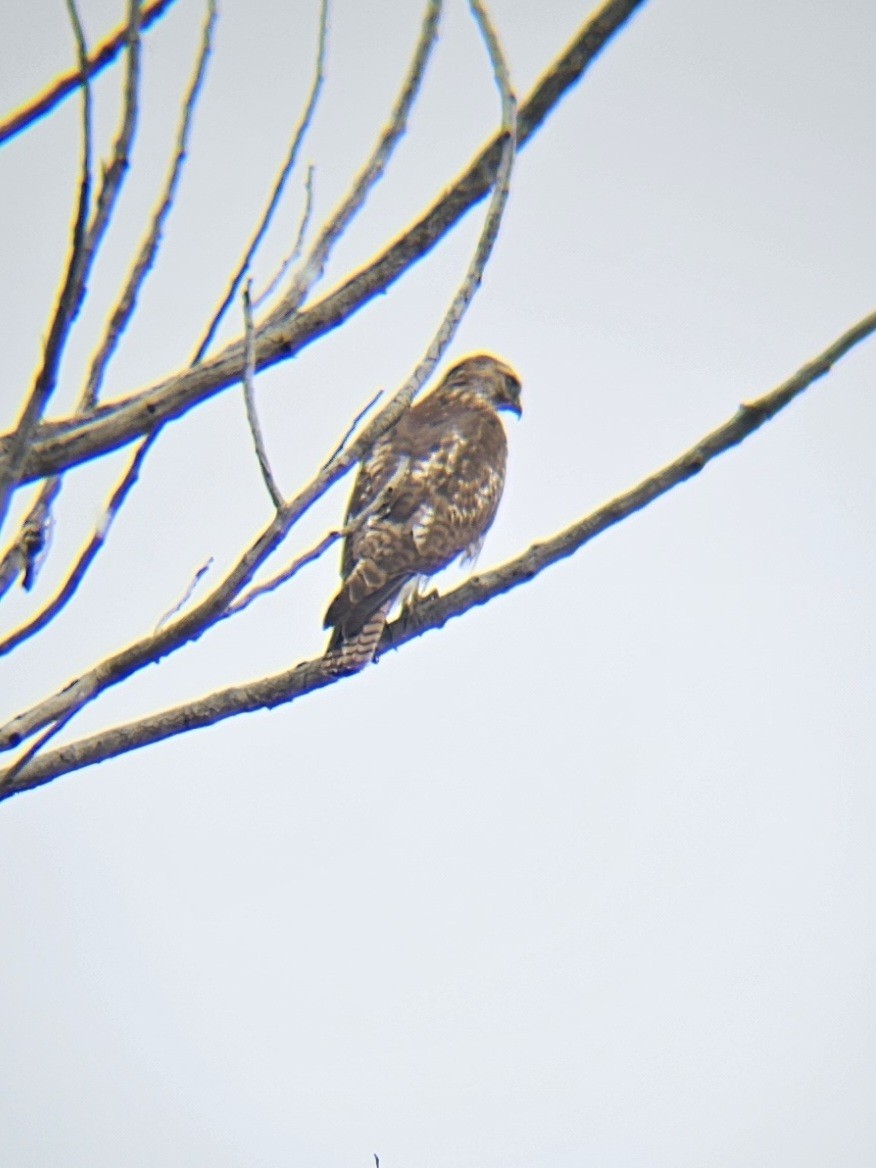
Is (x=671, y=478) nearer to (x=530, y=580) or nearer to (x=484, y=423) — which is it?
(x=530, y=580)

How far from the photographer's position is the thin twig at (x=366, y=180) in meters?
2.41

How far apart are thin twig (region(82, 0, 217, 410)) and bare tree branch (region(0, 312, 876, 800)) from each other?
54 cm

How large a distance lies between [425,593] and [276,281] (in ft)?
16.9

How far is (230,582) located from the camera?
7.75 feet

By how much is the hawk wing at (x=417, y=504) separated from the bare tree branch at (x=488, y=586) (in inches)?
95.9

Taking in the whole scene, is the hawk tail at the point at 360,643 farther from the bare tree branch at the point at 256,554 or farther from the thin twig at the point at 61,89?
the thin twig at the point at 61,89

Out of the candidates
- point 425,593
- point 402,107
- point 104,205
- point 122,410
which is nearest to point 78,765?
point 122,410

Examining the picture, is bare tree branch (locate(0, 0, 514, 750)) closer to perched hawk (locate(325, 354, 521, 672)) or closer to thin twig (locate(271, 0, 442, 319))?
thin twig (locate(271, 0, 442, 319))

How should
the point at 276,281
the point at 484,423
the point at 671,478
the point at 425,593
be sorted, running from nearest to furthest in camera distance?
the point at 276,281, the point at 671,478, the point at 425,593, the point at 484,423

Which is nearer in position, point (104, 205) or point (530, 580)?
point (104, 205)

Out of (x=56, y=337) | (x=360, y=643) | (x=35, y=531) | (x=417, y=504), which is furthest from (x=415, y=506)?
(x=56, y=337)

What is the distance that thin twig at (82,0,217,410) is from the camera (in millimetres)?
2418

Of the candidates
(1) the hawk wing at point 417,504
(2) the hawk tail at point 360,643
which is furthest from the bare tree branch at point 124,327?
(1) the hawk wing at point 417,504

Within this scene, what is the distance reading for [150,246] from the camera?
2.49 m
